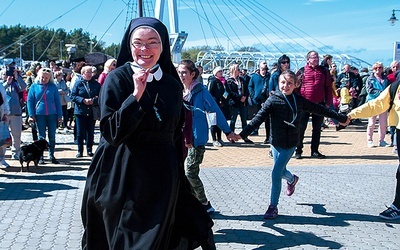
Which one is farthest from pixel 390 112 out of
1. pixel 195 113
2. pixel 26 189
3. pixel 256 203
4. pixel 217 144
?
pixel 217 144

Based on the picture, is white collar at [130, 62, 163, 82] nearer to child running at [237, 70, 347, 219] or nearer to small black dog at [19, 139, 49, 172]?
child running at [237, 70, 347, 219]

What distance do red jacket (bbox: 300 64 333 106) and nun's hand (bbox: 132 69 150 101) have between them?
25.5ft

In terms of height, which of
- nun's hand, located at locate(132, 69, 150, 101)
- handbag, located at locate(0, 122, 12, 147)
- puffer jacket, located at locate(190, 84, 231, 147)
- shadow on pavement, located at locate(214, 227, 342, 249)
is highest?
nun's hand, located at locate(132, 69, 150, 101)

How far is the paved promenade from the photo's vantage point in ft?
17.5

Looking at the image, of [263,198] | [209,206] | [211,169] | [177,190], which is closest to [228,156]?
[211,169]

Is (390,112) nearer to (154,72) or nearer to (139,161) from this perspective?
(154,72)

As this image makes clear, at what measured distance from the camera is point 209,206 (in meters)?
6.22

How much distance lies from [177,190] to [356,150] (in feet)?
32.2

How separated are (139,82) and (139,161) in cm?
49

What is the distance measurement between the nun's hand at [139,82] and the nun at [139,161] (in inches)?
0.9

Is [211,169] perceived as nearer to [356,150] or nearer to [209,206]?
[209,206]

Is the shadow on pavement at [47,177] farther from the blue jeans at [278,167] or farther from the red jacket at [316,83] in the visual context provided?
the red jacket at [316,83]

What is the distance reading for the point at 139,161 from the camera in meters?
3.06

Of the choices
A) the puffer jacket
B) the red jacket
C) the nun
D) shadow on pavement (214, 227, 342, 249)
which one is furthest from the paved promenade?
the nun
